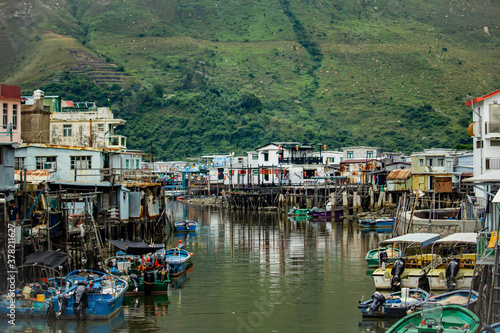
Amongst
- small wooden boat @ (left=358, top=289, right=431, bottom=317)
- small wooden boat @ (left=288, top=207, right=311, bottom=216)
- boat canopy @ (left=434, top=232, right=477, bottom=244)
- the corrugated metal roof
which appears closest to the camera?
small wooden boat @ (left=358, top=289, right=431, bottom=317)

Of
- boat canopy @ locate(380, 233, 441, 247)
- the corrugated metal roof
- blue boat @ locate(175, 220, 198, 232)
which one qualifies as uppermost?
the corrugated metal roof

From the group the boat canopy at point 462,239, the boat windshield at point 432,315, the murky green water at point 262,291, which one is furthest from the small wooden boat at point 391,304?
the boat canopy at point 462,239

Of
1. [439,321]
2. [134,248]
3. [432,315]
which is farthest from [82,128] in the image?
[439,321]

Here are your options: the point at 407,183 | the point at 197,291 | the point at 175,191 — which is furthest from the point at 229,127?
the point at 197,291

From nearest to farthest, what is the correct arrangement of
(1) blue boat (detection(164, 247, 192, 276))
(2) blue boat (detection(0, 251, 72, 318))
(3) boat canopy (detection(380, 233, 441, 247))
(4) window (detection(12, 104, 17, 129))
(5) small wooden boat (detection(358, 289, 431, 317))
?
(5) small wooden boat (detection(358, 289, 431, 317)) < (2) blue boat (detection(0, 251, 72, 318)) < (3) boat canopy (detection(380, 233, 441, 247)) < (1) blue boat (detection(164, 247, 192, 276)) < (4) window (detection(12, 104, 17, 129))

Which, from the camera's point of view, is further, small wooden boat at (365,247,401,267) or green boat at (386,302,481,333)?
small wooden boat at (365,247,401,267)

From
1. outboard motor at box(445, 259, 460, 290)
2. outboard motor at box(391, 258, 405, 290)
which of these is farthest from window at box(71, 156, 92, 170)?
outboard motor at box(445, 259, 460, 290)

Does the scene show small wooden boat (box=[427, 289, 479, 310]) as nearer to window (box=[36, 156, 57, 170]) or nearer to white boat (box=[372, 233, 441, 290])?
white boat (box=[372, 233, 441, 290])

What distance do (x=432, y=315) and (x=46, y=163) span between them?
34.3m

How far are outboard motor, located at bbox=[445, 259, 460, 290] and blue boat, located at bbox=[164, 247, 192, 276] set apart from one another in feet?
56.8

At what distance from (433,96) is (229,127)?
65.7m

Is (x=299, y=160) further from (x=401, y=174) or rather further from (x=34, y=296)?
(x=34, y=296)

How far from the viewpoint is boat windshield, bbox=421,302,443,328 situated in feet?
80.2

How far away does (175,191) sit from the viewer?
5753 inches
